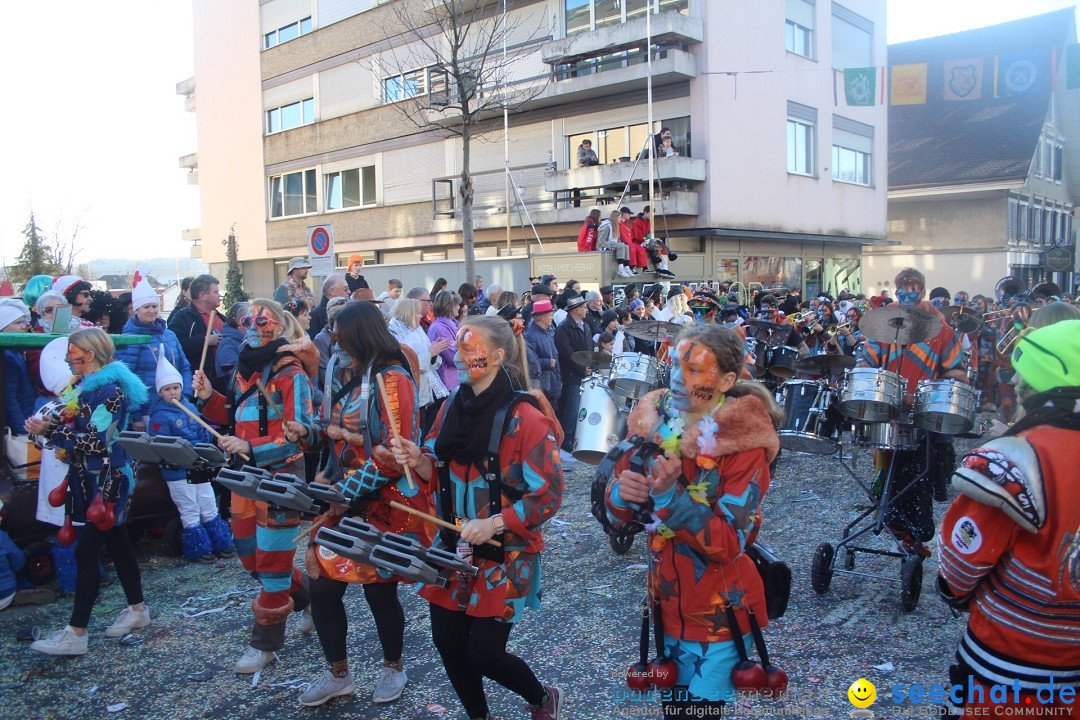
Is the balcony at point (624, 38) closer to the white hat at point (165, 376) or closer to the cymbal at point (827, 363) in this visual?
the cymbal at point (827, 363)

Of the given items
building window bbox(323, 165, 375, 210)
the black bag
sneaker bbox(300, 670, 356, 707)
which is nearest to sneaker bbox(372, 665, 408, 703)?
sneaker bbox(300, 670, 356, 707)

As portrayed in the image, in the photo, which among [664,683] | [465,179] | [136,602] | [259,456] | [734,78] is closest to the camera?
[664,683]

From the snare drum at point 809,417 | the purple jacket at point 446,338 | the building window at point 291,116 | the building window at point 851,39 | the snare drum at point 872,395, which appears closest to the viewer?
the snare drum at point 872,395

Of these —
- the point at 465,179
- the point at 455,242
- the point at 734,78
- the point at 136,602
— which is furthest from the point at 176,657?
the point at 455,242

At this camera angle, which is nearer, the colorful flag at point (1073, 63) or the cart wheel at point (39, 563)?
the cart wheel at point (39, 563)

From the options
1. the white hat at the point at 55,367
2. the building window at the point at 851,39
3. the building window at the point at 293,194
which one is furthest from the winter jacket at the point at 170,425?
the building window at the point at 293,194

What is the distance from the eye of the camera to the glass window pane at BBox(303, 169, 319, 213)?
28.3m

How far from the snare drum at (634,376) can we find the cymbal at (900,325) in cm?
145

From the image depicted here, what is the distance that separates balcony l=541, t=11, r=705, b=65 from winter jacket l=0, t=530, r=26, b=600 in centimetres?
1688

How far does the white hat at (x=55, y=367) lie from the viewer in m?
5.54

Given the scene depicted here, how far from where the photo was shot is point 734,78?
65.1ft

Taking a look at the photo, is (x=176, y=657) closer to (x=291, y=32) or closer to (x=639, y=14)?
(x=639, y=14)

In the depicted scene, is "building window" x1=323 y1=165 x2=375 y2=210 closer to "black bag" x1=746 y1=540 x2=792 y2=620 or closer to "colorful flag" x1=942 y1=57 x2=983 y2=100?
"colorful flag" x1=942 y1=57 x2=983 y2=100

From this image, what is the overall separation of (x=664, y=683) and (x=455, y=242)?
2234 centimetres
